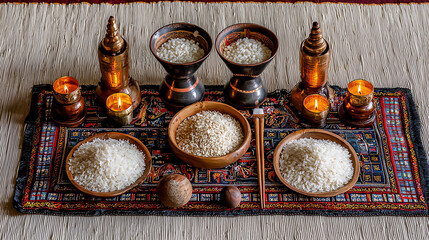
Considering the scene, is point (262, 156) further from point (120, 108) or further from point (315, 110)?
point (120, 108)

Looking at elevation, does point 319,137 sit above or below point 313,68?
below

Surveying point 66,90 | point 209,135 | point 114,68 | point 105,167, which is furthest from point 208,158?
point 66,90

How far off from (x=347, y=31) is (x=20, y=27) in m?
1.24

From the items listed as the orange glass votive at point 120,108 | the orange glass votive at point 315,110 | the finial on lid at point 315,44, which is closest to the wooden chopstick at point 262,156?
the orange glass votive at point 315,110

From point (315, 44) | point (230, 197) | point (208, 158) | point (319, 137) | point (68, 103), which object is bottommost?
point (230, 197)

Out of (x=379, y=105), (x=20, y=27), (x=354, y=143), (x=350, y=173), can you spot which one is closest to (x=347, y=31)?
(x=379, y=105)

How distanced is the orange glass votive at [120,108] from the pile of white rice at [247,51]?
1.15ft

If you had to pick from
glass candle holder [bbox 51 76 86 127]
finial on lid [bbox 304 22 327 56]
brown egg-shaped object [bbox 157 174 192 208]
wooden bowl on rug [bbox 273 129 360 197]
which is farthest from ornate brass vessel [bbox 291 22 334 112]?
glass candle holder [bbox 51 76 86 127]

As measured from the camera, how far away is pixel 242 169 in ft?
5.32

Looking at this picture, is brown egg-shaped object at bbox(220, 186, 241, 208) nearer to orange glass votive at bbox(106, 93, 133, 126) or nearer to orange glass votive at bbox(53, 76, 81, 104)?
orange glass votive at bbox(106, 93, 133, 126)

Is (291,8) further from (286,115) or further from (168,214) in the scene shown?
(168,214)

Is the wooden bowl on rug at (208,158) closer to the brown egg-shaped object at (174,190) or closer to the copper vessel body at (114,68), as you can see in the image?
the brown egg-shaped object at (174,190)

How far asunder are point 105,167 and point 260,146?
464 millimetres

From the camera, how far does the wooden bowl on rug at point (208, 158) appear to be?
156 centimetres
